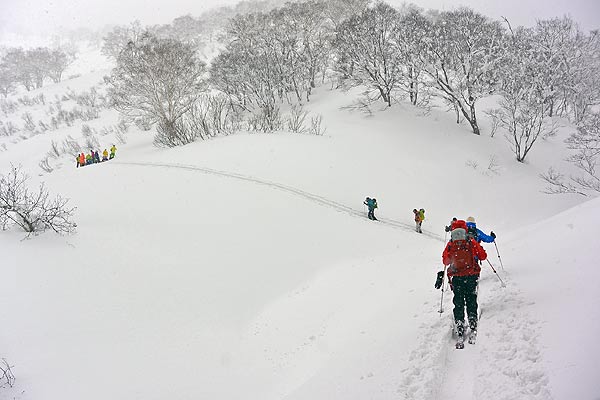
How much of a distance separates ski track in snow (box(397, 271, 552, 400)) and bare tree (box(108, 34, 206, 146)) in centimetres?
2945

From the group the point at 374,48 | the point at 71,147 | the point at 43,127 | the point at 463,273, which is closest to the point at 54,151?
the point at 71,147

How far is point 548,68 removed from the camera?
29125 mm

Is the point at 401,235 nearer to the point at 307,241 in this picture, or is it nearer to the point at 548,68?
the point at 307,241

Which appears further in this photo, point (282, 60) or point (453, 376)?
point (282, 60)

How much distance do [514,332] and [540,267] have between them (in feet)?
7.47

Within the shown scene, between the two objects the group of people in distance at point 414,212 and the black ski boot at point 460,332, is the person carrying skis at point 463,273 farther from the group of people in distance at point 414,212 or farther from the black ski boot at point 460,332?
the group of people in distance at point 414,212

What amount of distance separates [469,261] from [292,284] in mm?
8281

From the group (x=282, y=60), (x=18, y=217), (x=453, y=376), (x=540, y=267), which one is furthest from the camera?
(x=282, y=60)

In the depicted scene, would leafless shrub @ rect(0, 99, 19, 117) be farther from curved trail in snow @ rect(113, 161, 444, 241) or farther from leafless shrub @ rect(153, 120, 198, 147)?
curved trail in snow @ rect(113, 161, 444, 241)

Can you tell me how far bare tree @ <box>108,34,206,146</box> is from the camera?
3259 centimetres

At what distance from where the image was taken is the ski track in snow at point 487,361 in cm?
548

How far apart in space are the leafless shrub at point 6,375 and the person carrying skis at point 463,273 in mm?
9168

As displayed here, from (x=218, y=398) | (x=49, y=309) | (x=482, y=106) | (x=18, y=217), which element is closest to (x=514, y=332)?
(x=218, y=398)

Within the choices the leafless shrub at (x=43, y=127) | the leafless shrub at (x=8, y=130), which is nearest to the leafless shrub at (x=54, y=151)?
the leafless shrub at (x=43, y=127)
